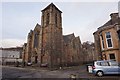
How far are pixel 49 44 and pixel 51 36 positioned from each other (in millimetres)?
2455

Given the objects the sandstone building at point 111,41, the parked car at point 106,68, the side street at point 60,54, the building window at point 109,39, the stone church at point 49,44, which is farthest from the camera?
the stone church at point 49,44

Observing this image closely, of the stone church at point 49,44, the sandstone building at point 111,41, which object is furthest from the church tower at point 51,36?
the sandstone building at point 111,41

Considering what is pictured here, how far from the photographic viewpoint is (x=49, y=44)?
35.2 metres

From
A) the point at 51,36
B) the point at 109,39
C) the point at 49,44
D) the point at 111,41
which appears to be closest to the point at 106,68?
the point at 111,41

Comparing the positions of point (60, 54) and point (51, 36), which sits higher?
point (51, 36)

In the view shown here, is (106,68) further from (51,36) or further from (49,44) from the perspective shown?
(51,36)

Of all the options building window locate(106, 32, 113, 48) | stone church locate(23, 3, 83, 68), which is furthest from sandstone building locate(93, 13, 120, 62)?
stone church locate(23, 3, 83, 68)

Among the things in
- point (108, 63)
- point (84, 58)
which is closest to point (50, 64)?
point (108, 63)

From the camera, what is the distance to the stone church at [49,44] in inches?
1374

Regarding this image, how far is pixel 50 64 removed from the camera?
106ft

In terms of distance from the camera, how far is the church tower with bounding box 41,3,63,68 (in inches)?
1361

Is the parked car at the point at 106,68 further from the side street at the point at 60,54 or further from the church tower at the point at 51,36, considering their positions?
the church tower at the point at 51,36

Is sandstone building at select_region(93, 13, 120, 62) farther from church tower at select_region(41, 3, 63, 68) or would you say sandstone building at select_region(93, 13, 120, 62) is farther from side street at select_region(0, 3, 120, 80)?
church tower at select_region(41, 3, 63, 68)

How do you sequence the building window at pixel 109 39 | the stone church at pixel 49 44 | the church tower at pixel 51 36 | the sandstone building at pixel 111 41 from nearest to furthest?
the sandstone building at pixel 111 41 → the building window at pixel 109 39 → the church tower at pixel 51 36 → the stone church at pixel 49 44
